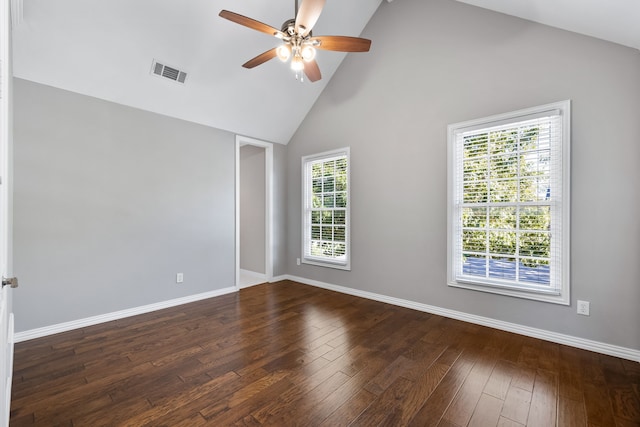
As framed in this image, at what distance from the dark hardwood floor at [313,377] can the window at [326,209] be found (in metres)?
1.43

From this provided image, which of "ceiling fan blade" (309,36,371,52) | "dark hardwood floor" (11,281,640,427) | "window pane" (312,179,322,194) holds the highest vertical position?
"ceiling fan blade" (309,36,371,52)

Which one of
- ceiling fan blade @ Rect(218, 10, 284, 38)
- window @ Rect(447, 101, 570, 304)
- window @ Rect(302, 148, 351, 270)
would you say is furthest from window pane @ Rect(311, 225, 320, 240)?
ceiling fan blade @ Rect(218, 10, 284, 38)

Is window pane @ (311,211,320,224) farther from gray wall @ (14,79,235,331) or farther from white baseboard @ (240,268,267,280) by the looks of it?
gray wall @ (14,79,235,331)

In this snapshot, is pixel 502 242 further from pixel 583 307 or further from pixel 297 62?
pixel 297 62

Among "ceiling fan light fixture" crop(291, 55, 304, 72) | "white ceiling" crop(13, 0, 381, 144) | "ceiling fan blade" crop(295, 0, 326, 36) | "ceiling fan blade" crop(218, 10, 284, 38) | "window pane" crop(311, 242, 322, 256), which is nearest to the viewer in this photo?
"ceiling fan blade" crop(295, 0, 326, 36)

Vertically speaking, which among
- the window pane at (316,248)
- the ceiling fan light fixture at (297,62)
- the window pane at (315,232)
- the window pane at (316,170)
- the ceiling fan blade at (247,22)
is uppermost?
the ceiling fan blade at (247,22)

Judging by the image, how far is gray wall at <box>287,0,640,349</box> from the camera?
2422 millimetres

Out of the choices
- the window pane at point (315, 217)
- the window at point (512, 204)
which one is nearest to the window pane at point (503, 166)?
the window at point (512, 204)

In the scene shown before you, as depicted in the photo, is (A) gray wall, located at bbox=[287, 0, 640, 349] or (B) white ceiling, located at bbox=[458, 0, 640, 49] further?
(A) gray wall, located at bbox=[287, 0, 640, 349]

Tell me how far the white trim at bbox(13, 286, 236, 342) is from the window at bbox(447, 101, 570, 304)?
341cm

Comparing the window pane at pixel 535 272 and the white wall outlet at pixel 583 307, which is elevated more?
the window pane at pixel 535 272

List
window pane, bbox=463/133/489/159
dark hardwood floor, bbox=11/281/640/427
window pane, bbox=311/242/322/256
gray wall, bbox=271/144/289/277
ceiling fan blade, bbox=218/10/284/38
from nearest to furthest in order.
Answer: dark hardwood floor, bbox=11/281/640/427 < ceiling fan blade, bbox=218/10/284/38 < window pane, bbox=463/133/489/159 < window pane, bbox=311/242/322/256 < gray wall, bbox=271/144/289/277

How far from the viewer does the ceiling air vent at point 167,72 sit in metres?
3.14

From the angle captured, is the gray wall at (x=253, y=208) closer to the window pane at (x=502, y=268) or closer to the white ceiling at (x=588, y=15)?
the window pane at (x=502, y=268)
